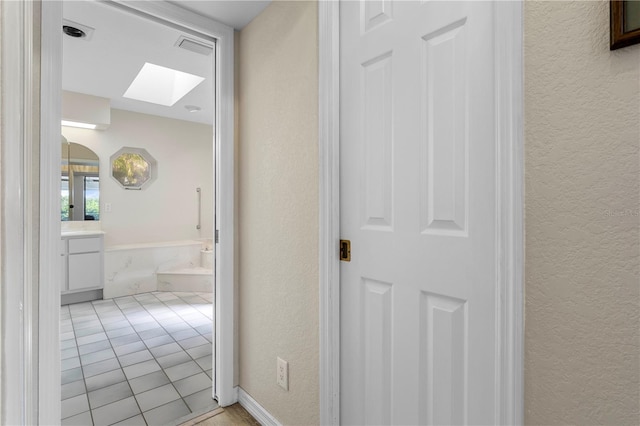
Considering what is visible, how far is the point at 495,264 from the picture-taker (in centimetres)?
95

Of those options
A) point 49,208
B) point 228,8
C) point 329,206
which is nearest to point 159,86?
point 228,8

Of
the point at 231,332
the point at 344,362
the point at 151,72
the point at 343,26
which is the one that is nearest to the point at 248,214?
the point at 231,332

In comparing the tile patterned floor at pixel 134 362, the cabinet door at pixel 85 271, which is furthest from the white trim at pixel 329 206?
the cabinet door at pixel 85 271

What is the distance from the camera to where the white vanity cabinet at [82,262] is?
4.09 m

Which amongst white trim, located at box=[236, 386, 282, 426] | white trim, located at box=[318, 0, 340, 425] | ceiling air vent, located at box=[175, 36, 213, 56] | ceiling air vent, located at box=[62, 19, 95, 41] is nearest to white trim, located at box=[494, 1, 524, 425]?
white trim, located at box=[318, 0, 340, 425]

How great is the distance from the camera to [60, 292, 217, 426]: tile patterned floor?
202cm

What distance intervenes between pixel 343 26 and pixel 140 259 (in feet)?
14.4

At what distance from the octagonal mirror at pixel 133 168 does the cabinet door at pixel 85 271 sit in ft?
3.76

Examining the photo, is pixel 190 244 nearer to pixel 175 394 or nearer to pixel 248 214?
pixel 175 394

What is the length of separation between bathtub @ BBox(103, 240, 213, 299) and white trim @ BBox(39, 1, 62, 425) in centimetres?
322

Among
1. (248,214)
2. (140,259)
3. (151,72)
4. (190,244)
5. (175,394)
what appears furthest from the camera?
(190,244)

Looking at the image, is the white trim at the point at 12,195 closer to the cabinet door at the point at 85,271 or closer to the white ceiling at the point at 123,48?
the white ceiling at the point at 123,48

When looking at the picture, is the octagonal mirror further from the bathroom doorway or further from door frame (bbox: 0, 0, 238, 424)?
door frame (bbox: 0, 0, 238, 424)

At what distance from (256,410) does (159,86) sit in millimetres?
4117
